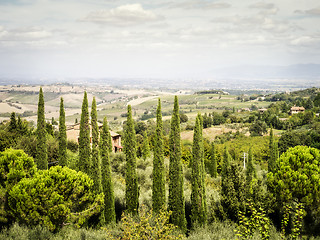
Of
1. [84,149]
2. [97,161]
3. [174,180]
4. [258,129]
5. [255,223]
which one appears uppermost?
[84,149]

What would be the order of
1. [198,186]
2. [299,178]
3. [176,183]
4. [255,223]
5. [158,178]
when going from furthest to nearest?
[158,178] → [176,183] → [198,186] → [299,178] → [255,223]

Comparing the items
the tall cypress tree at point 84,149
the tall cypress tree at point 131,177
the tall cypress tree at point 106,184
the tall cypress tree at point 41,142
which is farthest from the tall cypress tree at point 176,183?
the tall cypress tree at point 41,142

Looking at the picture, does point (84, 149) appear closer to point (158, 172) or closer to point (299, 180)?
point (158, 172)

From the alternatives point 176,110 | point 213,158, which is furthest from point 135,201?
point 213,158

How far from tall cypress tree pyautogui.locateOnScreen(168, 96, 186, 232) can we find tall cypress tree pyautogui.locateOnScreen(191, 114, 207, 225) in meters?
0.81

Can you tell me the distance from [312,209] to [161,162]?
1076cm

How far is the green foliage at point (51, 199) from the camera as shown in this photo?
16109 mm

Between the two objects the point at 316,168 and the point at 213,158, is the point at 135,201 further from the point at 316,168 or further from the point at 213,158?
the point at 213,158

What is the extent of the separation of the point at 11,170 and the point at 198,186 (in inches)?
494

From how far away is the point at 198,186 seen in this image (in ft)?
63.5

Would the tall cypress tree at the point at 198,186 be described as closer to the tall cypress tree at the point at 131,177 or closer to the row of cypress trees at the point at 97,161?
the tall cypress tree at the point at 131,177

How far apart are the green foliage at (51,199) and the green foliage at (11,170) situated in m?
0.93

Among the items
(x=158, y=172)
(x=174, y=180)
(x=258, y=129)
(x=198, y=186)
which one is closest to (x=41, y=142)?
(x=158, y=172)

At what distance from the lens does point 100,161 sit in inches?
813
